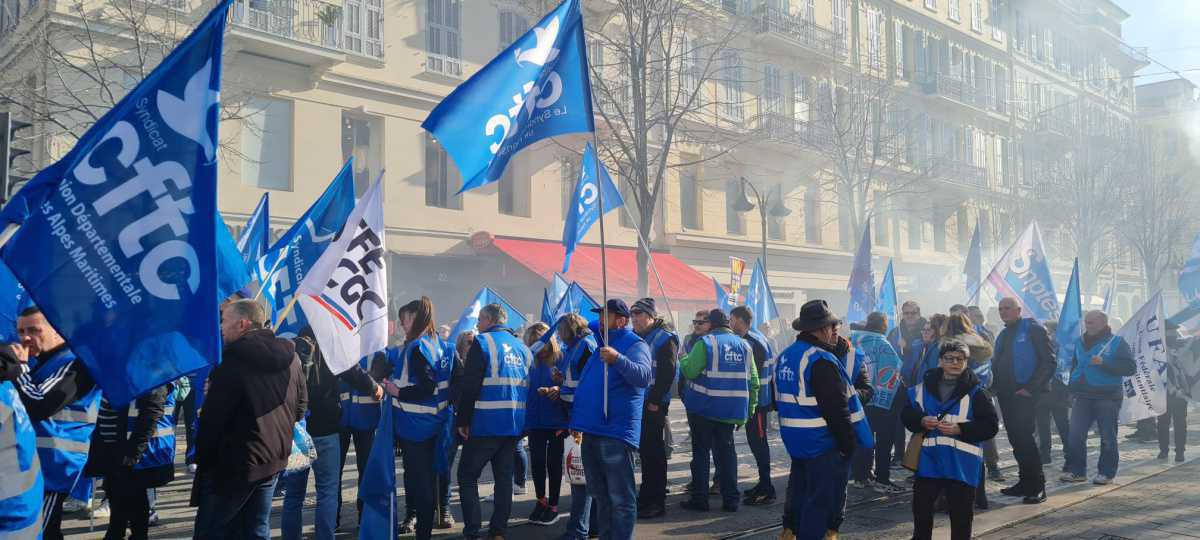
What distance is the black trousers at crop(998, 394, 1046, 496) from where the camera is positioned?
25.1ft

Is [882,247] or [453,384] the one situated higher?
[882,247]

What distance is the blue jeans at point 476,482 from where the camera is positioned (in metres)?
6.08

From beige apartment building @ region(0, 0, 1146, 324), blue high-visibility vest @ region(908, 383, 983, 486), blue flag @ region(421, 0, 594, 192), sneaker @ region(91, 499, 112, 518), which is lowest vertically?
sneaker @ region(91, 499, 112, 518)

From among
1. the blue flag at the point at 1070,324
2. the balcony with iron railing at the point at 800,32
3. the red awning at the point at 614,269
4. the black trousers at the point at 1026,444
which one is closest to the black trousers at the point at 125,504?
the black trousers at the point at 1026,444

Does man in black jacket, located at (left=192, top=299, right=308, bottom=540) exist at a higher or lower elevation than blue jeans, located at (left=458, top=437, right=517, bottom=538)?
higher

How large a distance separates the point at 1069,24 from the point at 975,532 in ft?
154

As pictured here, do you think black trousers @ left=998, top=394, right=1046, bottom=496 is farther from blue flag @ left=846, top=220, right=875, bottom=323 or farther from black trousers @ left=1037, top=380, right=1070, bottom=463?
blue flag @ left=846, top=220, right=875, bottom=323

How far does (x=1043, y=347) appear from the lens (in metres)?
8.06

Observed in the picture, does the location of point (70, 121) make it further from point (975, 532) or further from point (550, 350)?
point (975, 532)

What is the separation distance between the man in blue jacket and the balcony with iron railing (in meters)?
23.0

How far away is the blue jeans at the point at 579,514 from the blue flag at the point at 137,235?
3.43 meters

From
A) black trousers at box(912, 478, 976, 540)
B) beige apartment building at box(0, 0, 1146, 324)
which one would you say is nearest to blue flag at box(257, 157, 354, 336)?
black trousers at box(912, 478, 976, 540)

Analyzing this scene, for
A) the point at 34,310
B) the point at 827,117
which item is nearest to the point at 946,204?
the point at 827,117

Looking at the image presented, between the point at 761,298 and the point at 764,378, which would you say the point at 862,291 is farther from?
the point at 764,378
